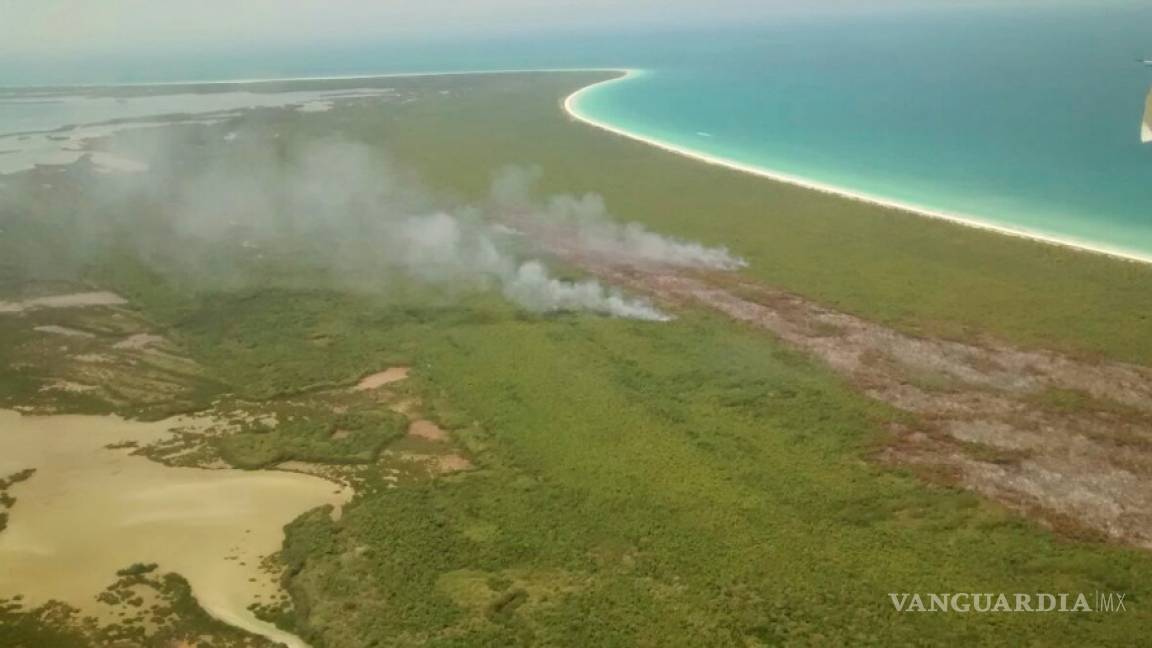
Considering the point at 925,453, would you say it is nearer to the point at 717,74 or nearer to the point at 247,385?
the point at 247,385

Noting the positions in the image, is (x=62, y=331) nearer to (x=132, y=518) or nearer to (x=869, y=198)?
(x=132, y=518)

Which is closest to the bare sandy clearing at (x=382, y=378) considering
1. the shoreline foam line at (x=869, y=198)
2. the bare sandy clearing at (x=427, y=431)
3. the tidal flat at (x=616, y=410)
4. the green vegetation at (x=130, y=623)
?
the tidal flat at (x=616, y=410)

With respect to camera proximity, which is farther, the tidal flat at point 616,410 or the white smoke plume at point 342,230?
the white smoke plume at point 342,230

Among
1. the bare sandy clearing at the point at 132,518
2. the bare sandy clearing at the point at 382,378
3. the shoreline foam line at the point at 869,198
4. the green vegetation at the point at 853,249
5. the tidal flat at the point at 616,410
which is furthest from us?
the shoreline foam line at the point at 869,198

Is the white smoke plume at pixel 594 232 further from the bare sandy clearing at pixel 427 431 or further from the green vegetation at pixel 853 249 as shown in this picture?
the bare sandy clearing at pixel 427 431

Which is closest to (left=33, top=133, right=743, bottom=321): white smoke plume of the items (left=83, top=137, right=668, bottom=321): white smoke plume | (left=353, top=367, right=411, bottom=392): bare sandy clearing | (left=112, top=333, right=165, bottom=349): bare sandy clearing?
(left=83, top=137, right=668, bottom=321): white smoke plume
